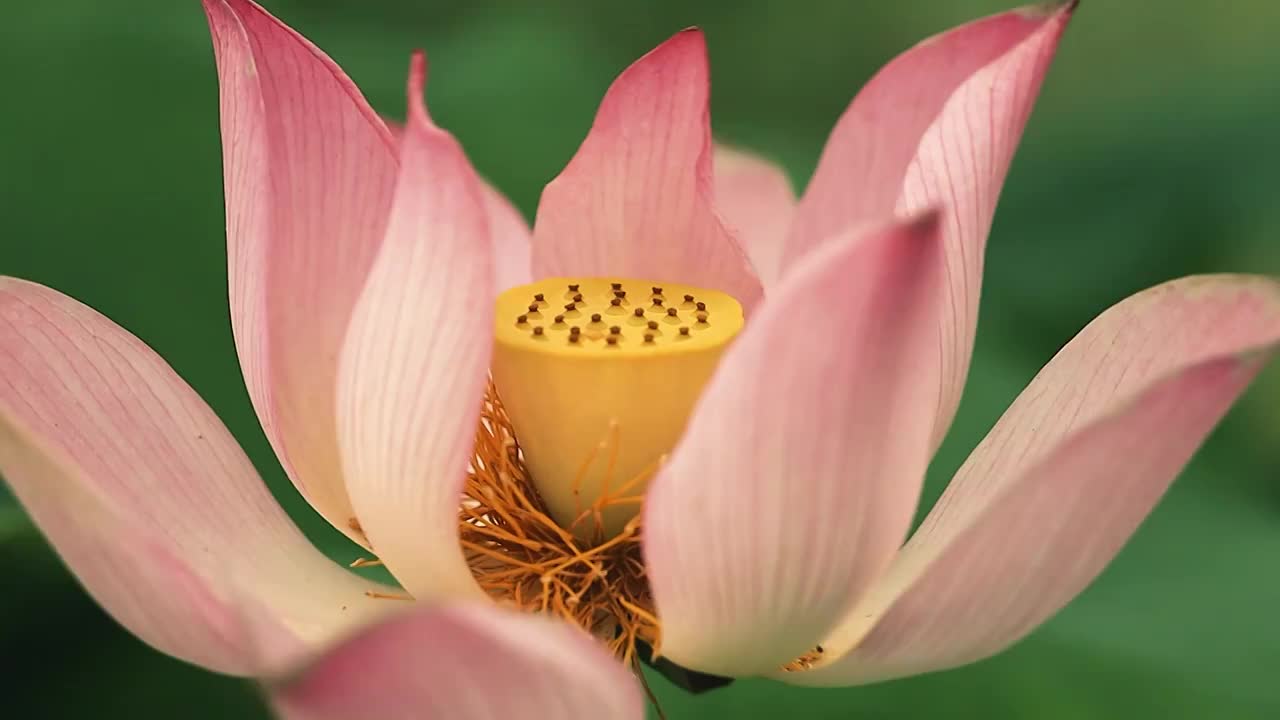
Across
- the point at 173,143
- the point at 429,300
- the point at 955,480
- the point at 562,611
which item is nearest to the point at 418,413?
the point at 429,300

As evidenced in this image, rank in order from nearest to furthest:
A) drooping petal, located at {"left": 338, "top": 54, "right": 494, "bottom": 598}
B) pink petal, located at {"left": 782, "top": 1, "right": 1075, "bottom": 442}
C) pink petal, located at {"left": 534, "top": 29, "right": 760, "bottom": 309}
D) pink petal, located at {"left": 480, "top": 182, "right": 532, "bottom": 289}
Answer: drooping petal, located at {"left": 338, "top": 54, "right": 494, "bottom": 598} < pink petal, located at {"left": 782, "top": 1, "right": 1075, "bottom": 442} < pink petal, located at {"left": 534, "top": 29, "right": 760, "bottom": 309} < pink petal, located at {"left": 480, "top": 182, "right": 532, "bottom": 289}

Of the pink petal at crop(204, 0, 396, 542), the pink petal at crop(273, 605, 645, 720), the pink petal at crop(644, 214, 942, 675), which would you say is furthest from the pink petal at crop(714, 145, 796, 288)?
the pink petal at crop(273, 605, 645, 720)

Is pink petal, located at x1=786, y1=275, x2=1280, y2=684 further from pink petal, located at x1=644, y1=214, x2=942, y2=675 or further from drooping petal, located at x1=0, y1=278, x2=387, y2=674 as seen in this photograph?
drooping petal, located at x1=0, y1=278, x2=387, y2=674

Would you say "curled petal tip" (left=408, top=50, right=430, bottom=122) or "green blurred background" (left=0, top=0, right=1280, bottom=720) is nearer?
"curled petal tip" (left=408, top=50, right=430, bottom=122)

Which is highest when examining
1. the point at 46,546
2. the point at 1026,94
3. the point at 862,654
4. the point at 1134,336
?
the point at 1026,94

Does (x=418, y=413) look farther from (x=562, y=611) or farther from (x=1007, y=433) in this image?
(x=1007, y=433)

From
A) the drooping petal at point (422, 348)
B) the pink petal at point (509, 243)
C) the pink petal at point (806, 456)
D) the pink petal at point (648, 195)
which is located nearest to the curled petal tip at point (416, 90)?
the drooping petal at point (422, 348)
